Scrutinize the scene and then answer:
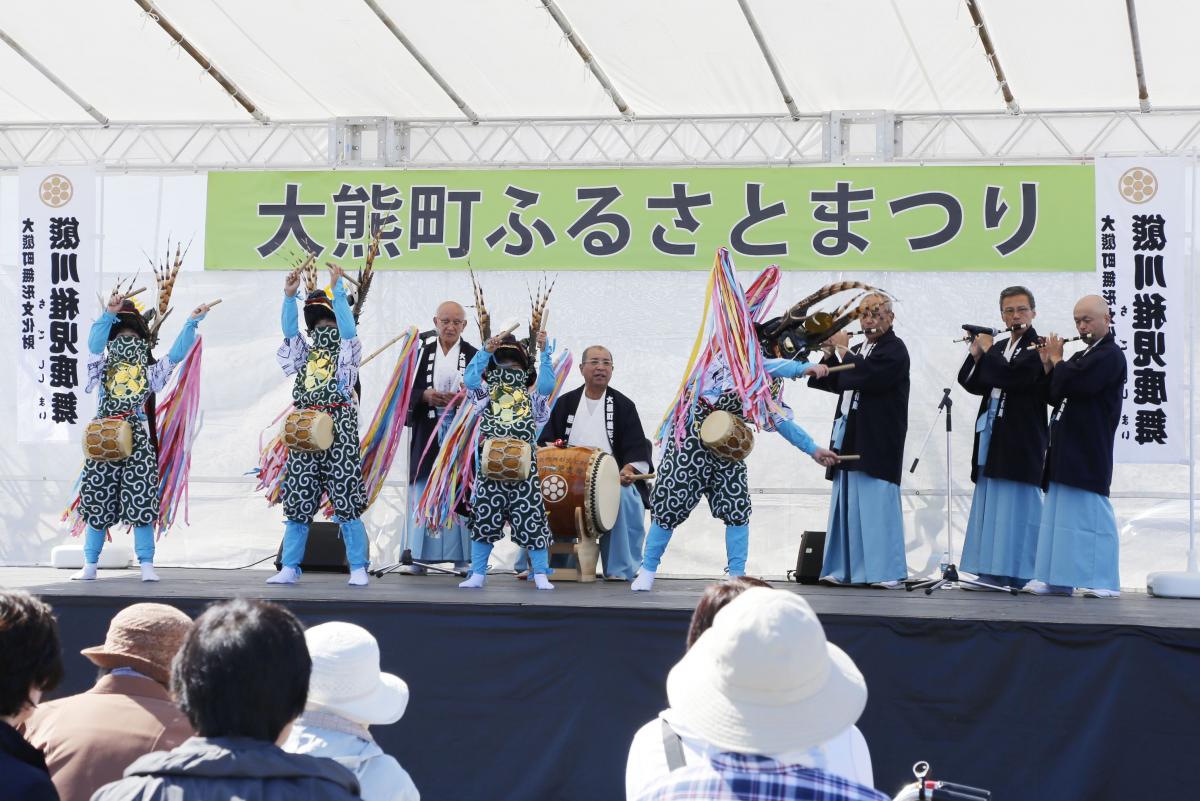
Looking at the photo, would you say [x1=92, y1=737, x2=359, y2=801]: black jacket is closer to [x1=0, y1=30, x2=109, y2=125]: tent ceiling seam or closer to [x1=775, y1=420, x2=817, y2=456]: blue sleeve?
[x1=775, y1=420, x2=817, y2=456]: blue sleeve

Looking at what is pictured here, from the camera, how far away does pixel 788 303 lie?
716cm

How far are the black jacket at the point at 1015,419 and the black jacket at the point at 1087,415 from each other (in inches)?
4.0

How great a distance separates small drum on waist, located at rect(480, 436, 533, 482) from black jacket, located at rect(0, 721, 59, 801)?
379 centimetres

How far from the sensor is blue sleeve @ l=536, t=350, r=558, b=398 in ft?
19.9

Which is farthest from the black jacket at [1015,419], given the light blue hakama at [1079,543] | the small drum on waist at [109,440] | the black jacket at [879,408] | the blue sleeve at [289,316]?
the small drum on waist at [109,440]

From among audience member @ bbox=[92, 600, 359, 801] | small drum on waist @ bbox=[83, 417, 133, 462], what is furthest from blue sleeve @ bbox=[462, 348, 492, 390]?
audience member @ bbox=[92, 600, 359, 801]

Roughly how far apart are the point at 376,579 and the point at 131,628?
3.88 meters

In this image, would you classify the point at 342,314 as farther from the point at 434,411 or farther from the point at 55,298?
the point at 55,298

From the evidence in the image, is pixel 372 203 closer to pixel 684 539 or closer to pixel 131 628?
pixel 684 539

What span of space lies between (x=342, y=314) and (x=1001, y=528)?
123 inches

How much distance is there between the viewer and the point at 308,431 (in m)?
5.64

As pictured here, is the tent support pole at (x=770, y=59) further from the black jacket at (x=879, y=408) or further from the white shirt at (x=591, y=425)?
the white shirt at (x=591, y=425)

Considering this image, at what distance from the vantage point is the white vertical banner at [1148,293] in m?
6.21

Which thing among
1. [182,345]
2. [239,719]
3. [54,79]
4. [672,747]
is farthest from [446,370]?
[239,719]
